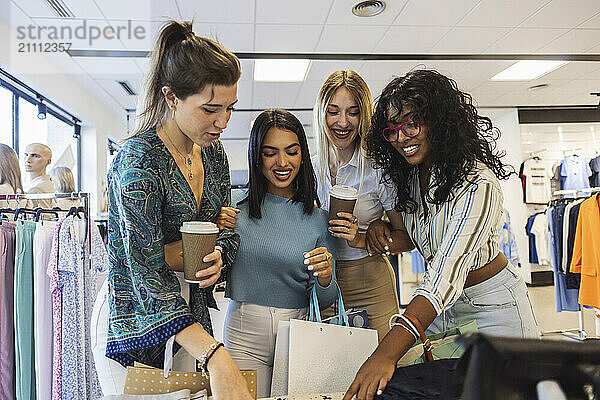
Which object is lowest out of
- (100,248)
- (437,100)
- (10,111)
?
(100,248)

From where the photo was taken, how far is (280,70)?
21.0 ft

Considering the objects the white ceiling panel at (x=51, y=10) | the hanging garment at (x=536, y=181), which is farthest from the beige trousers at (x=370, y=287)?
the hanging garment at (x=536, y=181)

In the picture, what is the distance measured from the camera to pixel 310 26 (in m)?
4.95

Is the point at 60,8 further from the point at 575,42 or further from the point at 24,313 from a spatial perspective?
the point at 575,42

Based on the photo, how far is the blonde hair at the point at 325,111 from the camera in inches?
77.9

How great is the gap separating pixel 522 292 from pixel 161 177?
1126mm

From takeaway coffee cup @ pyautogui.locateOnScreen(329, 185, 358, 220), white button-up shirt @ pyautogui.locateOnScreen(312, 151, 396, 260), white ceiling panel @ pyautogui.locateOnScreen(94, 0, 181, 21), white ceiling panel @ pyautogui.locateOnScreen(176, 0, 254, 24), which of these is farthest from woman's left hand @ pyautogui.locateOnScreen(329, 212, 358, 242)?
white ceiling panel @ pyautogui.locateOnScreen(94, 0, 181, 21)

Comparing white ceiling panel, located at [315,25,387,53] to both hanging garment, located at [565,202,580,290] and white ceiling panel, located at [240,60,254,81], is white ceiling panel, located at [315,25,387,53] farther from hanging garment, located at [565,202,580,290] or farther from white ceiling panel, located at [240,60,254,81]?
hanging garment, located at [565,202,580,290]

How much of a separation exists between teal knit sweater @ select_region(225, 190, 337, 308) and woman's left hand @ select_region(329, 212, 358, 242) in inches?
2.9

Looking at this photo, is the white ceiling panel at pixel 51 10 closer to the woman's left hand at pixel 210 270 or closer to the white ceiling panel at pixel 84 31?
the white ceiling panel at pixel 84 31

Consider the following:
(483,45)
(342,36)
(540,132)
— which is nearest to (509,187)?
(540,132)

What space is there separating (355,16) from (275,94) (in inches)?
121

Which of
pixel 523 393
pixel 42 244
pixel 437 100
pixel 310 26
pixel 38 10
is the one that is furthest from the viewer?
pixel 310 26

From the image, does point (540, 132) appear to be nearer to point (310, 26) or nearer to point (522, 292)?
point (310, 26)
